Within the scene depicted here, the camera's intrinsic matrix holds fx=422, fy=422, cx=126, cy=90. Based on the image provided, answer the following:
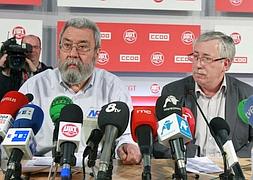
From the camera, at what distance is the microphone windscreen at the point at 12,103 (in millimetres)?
1273

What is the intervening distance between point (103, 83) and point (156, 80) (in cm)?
117

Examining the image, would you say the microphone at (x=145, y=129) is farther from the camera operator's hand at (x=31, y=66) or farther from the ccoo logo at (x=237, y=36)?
the ccoo logo at (x=237, y=36)

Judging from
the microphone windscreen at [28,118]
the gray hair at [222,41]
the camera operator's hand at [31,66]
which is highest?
the gray hair at [222,41]

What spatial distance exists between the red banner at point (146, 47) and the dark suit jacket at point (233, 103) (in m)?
0.87

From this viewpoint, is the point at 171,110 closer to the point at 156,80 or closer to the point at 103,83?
the point at 103,83

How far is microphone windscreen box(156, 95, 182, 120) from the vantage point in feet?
3.78

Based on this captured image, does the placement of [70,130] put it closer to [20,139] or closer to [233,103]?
[20,139]

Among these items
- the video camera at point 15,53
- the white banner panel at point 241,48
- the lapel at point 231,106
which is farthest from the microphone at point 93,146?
the white banner panel at point 241,48

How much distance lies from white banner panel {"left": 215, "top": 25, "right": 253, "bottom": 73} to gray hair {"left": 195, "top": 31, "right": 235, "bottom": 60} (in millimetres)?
939

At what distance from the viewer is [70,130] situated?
105cm

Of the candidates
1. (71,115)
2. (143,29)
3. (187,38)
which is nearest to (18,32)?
(143,29)

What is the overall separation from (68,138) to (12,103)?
363 millimetres

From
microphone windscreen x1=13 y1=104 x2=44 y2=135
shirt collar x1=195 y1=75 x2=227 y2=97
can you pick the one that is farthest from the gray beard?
microphone windscreen x1=13 y1=104 x2=44 y2=135

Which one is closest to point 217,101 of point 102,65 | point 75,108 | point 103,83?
point 103,83
